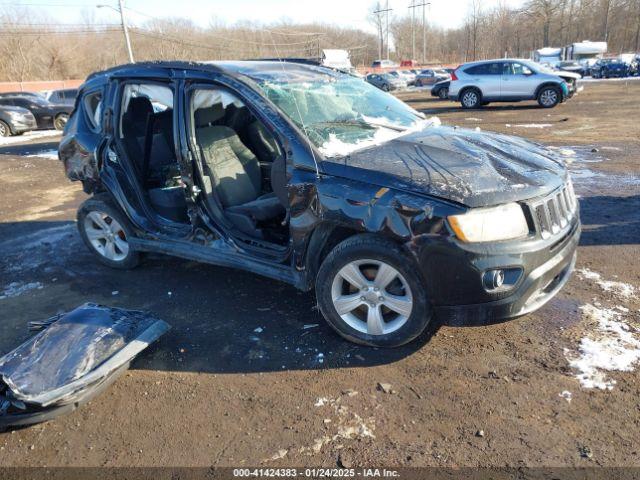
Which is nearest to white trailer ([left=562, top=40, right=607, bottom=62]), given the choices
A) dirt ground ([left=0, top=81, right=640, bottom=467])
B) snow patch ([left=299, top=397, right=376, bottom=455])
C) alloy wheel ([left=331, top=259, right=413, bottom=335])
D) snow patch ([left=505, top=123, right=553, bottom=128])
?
snow patch ([left=505, top=123, right=553, bottom=128])

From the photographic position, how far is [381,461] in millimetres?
2301

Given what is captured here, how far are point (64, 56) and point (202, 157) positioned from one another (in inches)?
2312

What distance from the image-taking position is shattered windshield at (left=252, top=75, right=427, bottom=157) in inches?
131

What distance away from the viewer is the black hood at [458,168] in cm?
274

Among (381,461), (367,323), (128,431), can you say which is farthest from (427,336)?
(128,431)

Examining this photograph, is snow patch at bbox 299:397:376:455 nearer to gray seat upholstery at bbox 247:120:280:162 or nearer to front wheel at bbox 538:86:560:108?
gray seat upholstery at bbox 247:120:280:162

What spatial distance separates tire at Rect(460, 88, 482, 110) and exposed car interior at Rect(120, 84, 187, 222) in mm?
15530

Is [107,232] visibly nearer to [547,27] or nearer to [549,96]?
[549,96]

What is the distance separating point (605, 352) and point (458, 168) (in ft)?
4.87

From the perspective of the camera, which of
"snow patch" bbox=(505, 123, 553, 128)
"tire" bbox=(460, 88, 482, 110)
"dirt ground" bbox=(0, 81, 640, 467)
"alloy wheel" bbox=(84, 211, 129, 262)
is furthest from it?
"tire" bbox=(460, 88, 482, 110)

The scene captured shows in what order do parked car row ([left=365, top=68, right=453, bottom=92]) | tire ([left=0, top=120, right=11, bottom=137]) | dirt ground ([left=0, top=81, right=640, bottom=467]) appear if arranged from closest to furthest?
dirt ground ([left=0, top=81, right=640, bottom=467]) < tire ([left=0, top=120, right=11, bottom=137]) < parked car row ([left=365, top=68, right=453, bottom=92])

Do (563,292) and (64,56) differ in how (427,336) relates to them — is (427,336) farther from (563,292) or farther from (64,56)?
(64,56)

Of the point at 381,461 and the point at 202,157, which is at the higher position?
the point at 202,157

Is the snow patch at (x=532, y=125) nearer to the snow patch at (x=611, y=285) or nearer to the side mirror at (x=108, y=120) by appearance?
the snow patch at (x=611, y=285)
